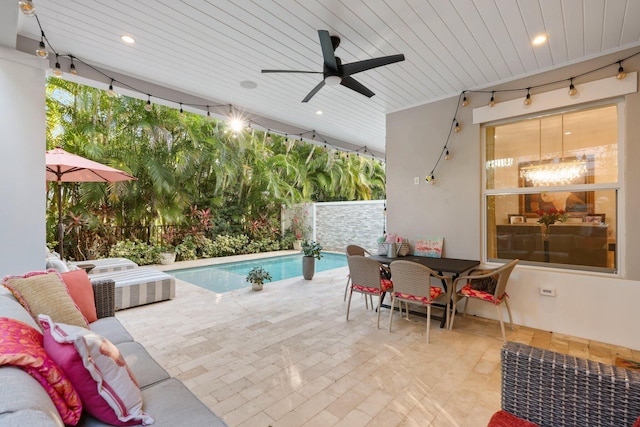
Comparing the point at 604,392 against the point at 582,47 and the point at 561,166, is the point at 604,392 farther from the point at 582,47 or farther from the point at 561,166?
the point at 582,47

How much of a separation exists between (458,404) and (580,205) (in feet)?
9.00

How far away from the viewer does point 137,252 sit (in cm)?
742

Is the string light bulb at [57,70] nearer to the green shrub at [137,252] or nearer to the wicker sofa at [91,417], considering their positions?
the wicker sofa at [91,417]

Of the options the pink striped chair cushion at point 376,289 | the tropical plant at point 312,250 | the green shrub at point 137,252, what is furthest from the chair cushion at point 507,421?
the green shrub at point 137,252

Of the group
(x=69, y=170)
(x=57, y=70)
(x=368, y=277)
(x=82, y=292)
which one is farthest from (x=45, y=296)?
(x=69, y=170)

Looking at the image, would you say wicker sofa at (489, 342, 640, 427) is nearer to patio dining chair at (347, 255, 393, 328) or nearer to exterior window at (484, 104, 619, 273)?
patio dining chair at (347, 255, 393, 328)

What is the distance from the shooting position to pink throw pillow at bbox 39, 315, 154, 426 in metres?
1.14

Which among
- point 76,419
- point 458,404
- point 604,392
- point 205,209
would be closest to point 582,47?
point 604,392

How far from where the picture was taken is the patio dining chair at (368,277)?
3.45 m

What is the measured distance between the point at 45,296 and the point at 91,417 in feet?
3.71

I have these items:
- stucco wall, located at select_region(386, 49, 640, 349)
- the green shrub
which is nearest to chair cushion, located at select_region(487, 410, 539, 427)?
stucco wall, located at select_region(386, 49, 640, 349)

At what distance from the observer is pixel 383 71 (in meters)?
3.52

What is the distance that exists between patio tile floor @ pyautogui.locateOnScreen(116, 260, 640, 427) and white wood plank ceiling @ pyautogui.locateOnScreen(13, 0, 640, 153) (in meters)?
3.03

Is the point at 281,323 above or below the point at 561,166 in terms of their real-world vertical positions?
below
